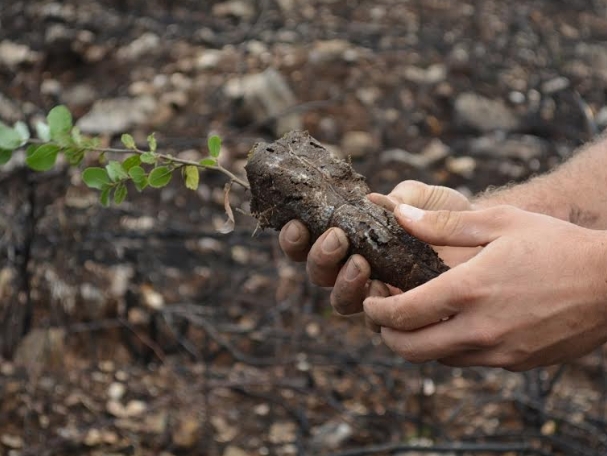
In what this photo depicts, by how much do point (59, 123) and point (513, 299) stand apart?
101 centimetres

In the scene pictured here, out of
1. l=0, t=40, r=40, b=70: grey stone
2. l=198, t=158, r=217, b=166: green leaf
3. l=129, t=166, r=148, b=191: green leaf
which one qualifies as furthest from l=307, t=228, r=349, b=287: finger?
l=0, t=40, r=40, b=70: grey stone

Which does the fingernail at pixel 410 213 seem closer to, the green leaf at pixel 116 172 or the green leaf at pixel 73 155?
the green leaf at pixel 116 172

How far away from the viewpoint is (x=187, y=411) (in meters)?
3.01

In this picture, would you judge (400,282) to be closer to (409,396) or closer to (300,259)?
(300,259)

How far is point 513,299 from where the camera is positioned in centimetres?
148

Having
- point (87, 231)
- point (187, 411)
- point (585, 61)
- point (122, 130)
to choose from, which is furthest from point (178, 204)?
point (585, 61)

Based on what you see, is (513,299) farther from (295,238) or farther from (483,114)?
(483,114)

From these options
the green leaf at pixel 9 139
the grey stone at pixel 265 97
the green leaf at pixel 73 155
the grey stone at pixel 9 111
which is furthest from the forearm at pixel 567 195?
the grey stone at pixel 265 97

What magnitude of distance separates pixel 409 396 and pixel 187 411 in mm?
944

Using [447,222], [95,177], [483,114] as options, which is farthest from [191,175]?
[483,114]

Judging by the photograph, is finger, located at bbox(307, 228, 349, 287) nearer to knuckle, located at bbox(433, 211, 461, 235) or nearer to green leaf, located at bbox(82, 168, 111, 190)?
knuckle, located at bbox(433, 211, 461, 235)

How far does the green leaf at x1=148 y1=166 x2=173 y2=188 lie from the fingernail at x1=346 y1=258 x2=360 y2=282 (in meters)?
0.44

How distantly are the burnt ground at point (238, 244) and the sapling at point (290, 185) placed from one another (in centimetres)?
108

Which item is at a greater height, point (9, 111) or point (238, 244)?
point (9, 111)
